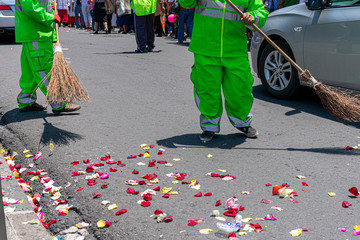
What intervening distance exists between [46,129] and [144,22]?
7.54 metres

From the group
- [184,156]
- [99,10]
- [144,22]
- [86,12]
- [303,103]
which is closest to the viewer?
[184,156]

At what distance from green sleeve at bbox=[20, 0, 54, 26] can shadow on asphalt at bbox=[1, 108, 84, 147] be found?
1.18 meters

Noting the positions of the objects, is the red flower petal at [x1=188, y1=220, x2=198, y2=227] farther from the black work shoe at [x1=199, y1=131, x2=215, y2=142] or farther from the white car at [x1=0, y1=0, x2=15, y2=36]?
the white car at [x1=0, y1=0, x2=15, y2=36]

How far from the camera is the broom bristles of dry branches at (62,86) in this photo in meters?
5.32

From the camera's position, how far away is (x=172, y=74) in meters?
9.10

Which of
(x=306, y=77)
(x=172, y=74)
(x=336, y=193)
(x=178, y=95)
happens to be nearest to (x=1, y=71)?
(x=172, y=74)

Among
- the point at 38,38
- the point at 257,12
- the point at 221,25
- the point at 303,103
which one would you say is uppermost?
the point at 257,12

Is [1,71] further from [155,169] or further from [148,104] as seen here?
[155,169]

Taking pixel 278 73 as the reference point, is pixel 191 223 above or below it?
below

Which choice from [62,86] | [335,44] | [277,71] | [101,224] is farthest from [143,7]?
[101,224]

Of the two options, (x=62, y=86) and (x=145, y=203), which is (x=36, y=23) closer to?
(x=62, y=86)

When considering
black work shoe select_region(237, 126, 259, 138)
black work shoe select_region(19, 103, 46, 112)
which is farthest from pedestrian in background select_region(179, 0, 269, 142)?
black work shoe select_region(19, 103, 46, 112)

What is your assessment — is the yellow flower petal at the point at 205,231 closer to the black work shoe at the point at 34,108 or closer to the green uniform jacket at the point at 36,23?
the green uniform jacket at the point at 36,23

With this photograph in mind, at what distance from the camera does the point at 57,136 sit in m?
5.26
